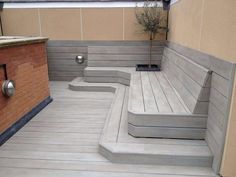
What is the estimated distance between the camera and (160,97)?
8.45 feet

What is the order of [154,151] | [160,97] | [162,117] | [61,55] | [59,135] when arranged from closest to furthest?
[154,151] < [162,117] < [59,135] < [160,97] < [61,55]

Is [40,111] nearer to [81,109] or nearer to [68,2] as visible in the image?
[81,109]

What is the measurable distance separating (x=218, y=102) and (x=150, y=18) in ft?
8.76

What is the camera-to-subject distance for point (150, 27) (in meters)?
4.09

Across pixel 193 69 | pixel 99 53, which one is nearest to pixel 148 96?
pixel 193 69

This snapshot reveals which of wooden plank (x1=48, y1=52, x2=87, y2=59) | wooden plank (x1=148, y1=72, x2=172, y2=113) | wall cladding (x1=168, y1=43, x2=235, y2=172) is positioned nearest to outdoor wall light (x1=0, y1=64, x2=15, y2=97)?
wooden plank (x1=148, y1=72, x2=172, y2=113)

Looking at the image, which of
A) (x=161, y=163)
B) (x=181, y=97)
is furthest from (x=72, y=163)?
(x=181, y=97)

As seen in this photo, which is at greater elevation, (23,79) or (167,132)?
(23,79)

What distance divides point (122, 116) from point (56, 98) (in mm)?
1424

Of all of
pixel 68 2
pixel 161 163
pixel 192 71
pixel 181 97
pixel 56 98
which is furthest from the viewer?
pixel 68 2

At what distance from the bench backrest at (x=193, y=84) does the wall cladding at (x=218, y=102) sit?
0.17ft

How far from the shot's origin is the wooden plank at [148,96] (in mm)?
2225

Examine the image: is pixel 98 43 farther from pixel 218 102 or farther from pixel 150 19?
pixel 218 102

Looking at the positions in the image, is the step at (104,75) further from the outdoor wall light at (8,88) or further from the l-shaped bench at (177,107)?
the outdoor wall light at (8,88)
